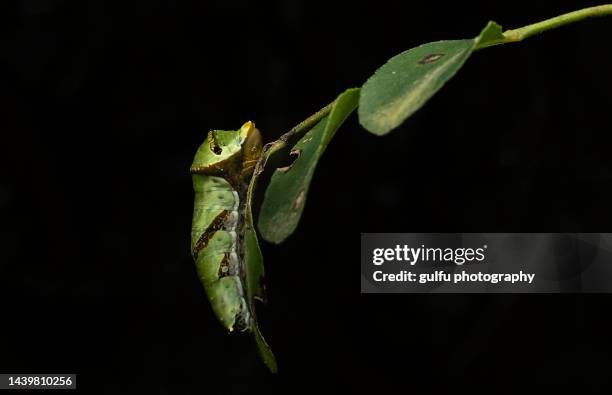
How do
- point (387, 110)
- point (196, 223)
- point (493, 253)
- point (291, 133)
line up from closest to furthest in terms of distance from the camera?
1. point (387, 110)
2. point (291, 133)
3. point (196, 223)
4. point (493, 253)

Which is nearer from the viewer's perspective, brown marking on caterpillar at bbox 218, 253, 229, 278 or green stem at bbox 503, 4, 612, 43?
green stem at bbox 503, 4, 612, 43

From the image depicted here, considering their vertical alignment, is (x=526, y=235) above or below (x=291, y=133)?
above

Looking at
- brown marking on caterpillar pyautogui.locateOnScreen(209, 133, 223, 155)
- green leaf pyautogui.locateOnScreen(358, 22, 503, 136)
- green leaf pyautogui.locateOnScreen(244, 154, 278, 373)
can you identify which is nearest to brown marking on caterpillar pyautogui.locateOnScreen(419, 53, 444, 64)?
green leaf pyautogui.locateOnScreen(358, 22, 503, 136)

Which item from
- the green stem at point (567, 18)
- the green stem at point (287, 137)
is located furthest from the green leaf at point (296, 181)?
the green stem at point (567, 18)

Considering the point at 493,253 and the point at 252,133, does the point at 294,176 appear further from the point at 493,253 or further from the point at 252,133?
the point at 493,253

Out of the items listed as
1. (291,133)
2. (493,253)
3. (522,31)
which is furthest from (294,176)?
(493,253)

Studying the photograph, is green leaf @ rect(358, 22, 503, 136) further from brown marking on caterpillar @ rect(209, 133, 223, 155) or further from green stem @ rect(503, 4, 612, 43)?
brown marking on caterpillar @ rect(209, 133, 223, 155)
